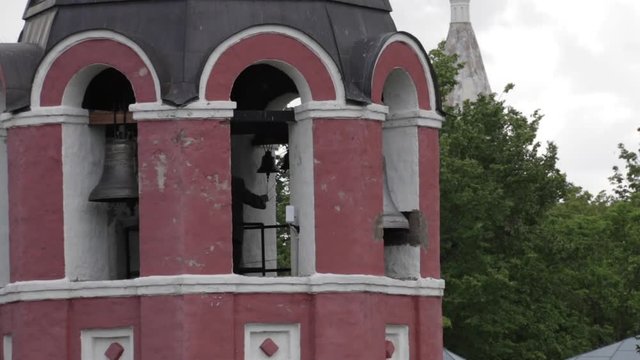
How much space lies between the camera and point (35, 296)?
33.2 meters

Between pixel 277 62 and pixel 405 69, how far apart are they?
222cm

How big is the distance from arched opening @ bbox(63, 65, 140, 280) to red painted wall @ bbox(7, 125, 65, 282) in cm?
11

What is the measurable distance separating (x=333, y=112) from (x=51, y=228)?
3872mm

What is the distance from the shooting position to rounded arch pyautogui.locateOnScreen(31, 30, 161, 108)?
3281cm

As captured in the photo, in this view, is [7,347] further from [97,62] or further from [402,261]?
[402,261]

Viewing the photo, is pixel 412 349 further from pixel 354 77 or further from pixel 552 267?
pixel 552 267

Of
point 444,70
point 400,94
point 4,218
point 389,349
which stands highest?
point 444,70

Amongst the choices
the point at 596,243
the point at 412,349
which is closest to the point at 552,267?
the point at 596,243

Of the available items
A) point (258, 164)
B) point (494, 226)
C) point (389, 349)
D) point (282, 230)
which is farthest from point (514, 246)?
point (389, 349)

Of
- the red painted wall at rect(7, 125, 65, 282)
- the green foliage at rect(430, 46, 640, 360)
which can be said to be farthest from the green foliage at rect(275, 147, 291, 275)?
the red painted wall at rect(7, 125, 65, 282)

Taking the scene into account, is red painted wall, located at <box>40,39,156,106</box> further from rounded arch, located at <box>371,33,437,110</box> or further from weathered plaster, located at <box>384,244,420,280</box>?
weathered plaster, located at <box>384,244,420,280</box>

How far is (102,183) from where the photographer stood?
33594 millimetres

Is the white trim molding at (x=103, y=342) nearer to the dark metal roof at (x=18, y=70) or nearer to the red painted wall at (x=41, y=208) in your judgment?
the red painted wall at (x=41, y=208)

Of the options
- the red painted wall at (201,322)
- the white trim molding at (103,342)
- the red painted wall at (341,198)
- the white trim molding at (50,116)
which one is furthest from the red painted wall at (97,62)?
the white trim molding at (103,342)
